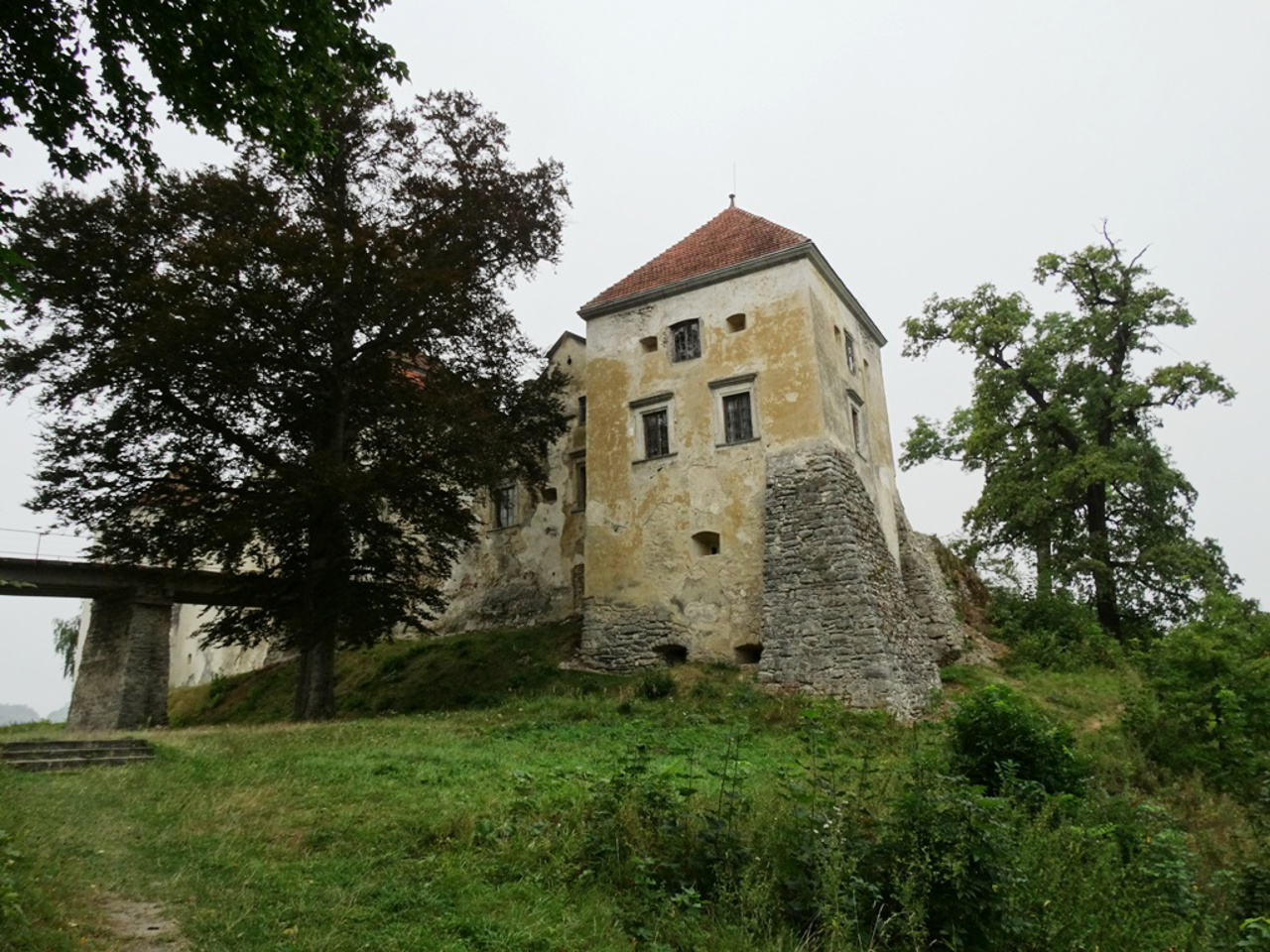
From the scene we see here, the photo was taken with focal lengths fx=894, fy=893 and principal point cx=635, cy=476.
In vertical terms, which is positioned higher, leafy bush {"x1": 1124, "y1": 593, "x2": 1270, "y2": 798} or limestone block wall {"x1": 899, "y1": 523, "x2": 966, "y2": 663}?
limestone block wall {"x1": 899, "y1": 523, "x2": 966, "y2": 663}

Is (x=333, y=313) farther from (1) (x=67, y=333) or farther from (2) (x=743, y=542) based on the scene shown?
(2) (x=743, y=542)

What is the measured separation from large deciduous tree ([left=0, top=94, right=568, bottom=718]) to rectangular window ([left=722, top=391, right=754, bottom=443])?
4805mm

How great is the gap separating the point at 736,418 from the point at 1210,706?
10.8 meters

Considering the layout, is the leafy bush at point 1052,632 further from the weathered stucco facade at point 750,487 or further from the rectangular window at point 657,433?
the rectangular window at point 657,433

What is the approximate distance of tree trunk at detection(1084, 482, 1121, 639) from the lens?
942 inches

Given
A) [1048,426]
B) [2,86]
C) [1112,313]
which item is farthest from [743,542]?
[2,86]

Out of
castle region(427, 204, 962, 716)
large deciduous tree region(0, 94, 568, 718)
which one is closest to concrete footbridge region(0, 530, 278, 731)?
large deciduous tree region(0, 94, 568, 718)

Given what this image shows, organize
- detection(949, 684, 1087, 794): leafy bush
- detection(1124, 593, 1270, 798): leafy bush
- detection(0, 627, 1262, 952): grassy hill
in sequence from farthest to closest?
detection(1124, 593, 1270, 798): leafy bush < detection(949, 684, 1087, 794): leafy bush < detection(0, 627, 1262, 952): grassy hill

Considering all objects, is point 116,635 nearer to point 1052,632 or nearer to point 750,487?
point 750,487

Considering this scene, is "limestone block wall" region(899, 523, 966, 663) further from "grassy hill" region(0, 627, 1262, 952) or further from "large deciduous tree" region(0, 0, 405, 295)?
"large deciduous tree" region(0, 0, 405, 295)

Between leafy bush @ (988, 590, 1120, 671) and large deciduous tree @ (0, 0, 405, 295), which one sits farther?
leafy bush @ (988, 590, 1120, 671)

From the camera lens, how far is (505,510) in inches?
1078

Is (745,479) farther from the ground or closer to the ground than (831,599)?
farther from the ground

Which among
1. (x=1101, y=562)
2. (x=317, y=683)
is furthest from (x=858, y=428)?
(x=317, y=683)
